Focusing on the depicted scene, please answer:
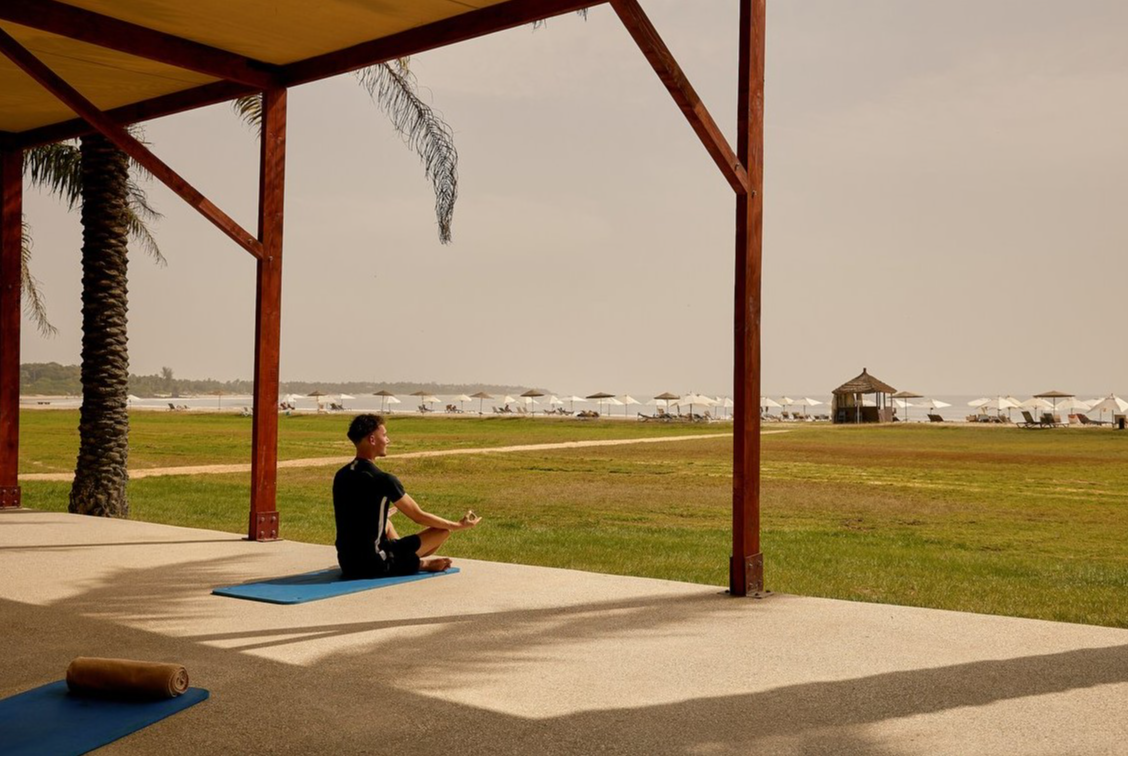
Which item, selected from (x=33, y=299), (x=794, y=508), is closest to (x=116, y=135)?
(x=33, y=299)

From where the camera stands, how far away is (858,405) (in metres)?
62.4

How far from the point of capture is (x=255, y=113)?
13844 mm

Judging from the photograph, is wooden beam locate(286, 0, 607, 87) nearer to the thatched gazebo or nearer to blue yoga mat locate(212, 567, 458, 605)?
blue yoga mat locate(212, 567, 458, 605)

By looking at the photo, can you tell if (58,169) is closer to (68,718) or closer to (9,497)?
(9,497)

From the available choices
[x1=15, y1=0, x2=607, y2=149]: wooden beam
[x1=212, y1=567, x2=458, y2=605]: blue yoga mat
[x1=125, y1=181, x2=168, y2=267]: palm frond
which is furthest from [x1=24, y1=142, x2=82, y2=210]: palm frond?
[x1=212, y1=567, x2=458, y2=605]: blue yoga mat

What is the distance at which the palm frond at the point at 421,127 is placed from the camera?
14.7m

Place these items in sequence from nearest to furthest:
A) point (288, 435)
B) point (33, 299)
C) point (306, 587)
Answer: point (306, 587)
point (33, 299)
point (288, 435)

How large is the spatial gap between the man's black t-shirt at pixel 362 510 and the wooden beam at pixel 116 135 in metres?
2.70

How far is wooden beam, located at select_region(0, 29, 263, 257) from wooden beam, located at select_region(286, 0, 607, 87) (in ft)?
3.88

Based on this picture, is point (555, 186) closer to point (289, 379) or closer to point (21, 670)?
point (289, 379)

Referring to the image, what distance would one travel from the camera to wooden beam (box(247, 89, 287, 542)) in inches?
325

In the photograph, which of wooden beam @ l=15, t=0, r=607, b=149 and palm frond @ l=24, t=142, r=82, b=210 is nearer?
wooden beam @ l=15, t=0, r=607, b=149

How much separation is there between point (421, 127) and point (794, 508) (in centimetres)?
1194

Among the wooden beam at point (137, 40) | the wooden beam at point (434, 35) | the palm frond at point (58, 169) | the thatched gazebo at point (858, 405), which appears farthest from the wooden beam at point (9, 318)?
the thatched gazebo at point (858, 405)
